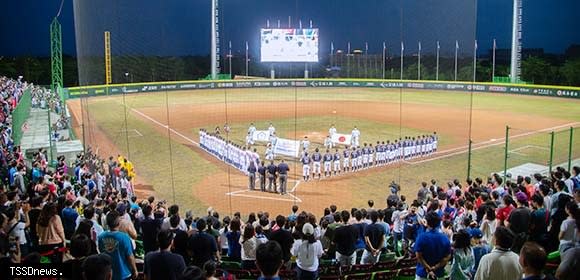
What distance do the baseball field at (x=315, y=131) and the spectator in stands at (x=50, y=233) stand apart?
7797mm

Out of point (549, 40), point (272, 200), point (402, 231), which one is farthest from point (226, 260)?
point (549, 40)

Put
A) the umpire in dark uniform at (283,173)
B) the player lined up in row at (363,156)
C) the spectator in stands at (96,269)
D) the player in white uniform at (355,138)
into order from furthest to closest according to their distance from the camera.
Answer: the player in white uniform at (355,138) → the player lined up in row at (363,156) → the umpire in dark uniform at (283,173) → the spectator in stands at (96,269)

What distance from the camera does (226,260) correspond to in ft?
25.8

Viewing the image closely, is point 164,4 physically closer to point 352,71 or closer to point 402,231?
point 402,231

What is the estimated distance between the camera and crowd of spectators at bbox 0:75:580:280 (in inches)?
189

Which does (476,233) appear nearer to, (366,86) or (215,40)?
(215,40)

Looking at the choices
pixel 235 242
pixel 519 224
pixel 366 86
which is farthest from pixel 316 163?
pixel 366 86

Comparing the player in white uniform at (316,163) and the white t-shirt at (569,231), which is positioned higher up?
the white t-shirt at (569,231)

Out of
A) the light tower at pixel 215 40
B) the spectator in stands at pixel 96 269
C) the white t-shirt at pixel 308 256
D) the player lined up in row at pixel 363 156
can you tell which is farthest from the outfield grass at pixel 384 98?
the spectator in stands at pixel 96 269

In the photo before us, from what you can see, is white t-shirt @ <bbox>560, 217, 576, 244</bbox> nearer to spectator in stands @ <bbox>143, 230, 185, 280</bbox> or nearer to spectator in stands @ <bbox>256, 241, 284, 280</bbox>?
spectator in stands @ <bbox>256, 241, 284, 280</bbox>

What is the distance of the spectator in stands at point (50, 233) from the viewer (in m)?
6.86

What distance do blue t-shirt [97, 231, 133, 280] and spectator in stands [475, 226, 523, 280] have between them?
3757 mm

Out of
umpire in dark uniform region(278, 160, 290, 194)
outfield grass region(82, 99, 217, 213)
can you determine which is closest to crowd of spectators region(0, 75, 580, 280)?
outfield grass region(82, 99, 217, 213)

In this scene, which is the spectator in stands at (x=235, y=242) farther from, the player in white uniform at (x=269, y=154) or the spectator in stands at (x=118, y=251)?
the player in white uniform at (x=269, y=154)
